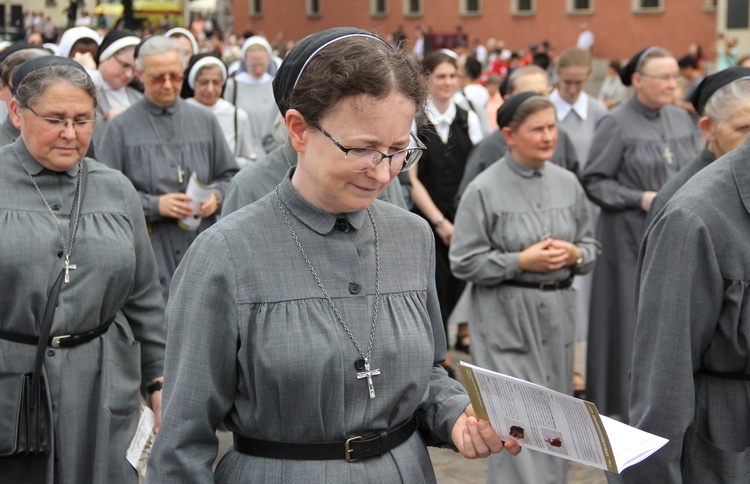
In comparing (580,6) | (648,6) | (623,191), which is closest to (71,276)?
(623,191)

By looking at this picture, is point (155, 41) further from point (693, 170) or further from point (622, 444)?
point (622, 444)

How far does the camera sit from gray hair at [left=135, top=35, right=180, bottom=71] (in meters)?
6.87

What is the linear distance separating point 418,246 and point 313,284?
35 centimetres

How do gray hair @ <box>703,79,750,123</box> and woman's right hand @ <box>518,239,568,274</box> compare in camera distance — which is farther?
woman's right hand @ <box>518,239,568,274</box>

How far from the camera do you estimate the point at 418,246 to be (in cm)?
290

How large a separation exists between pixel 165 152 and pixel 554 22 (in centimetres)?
4366

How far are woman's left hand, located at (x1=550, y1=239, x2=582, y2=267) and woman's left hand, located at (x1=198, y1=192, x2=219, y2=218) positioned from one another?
2081mm

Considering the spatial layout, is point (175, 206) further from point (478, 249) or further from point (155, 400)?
point (155, 400)

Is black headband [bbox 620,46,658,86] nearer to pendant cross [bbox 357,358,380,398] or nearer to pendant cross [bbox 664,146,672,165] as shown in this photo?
pendant cross [bbox 664,146,672,165]

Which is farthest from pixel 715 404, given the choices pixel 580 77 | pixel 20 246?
pixel 580 77

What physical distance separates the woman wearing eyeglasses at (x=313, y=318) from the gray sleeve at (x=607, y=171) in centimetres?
470

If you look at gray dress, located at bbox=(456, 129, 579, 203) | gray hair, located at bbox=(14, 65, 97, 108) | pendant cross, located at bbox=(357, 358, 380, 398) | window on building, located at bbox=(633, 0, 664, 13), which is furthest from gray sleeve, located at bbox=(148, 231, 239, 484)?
window on building, located at bbox=(633, 0, 664, 13)

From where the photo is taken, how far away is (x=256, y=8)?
6356 cm

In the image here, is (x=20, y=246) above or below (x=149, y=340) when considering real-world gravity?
above
